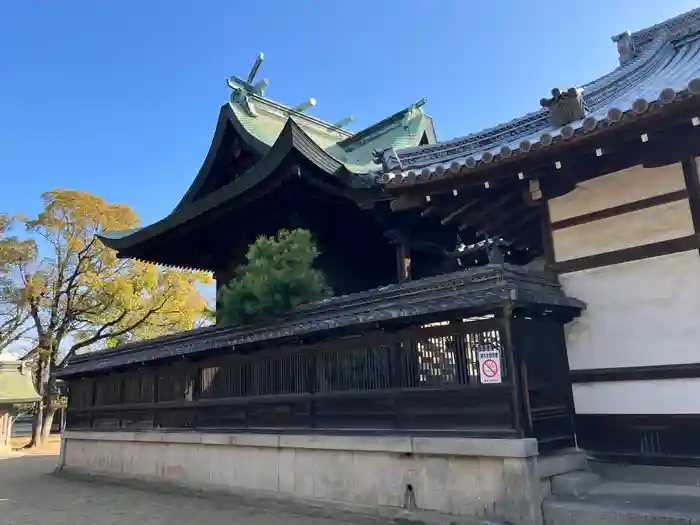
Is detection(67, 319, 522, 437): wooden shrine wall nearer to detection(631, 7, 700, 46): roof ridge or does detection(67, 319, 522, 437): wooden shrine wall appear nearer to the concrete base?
the concrete base

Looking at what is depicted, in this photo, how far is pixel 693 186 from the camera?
667 cm

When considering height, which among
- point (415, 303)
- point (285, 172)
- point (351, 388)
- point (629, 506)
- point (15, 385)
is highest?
point (285, 172)

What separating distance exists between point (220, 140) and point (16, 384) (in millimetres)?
22228

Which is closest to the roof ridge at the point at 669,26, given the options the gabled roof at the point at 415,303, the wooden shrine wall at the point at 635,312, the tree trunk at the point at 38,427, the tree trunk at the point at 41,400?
the wooden shrine wall at the point at 635,312

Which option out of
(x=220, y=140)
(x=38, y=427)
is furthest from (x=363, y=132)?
(x=38, y=427)

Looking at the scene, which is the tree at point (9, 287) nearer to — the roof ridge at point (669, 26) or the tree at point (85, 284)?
the tree at point (85, 284)

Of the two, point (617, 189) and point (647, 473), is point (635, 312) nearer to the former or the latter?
point (617, 189)

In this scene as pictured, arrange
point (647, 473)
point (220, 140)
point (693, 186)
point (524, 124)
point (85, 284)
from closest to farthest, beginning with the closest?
1. point (647, 473)
2. point (693, 186)
3. point (524, 124)
4. point (220, 140)
5. point (85, 284)

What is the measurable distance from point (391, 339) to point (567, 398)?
243cm

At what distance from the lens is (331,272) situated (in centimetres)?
1208

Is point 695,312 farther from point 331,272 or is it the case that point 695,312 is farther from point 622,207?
point 331,272

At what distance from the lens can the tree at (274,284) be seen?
9.32m

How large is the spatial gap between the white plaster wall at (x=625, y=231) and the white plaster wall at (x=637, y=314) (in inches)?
10.5

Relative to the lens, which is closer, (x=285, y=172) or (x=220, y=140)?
(x=285, y=172)
